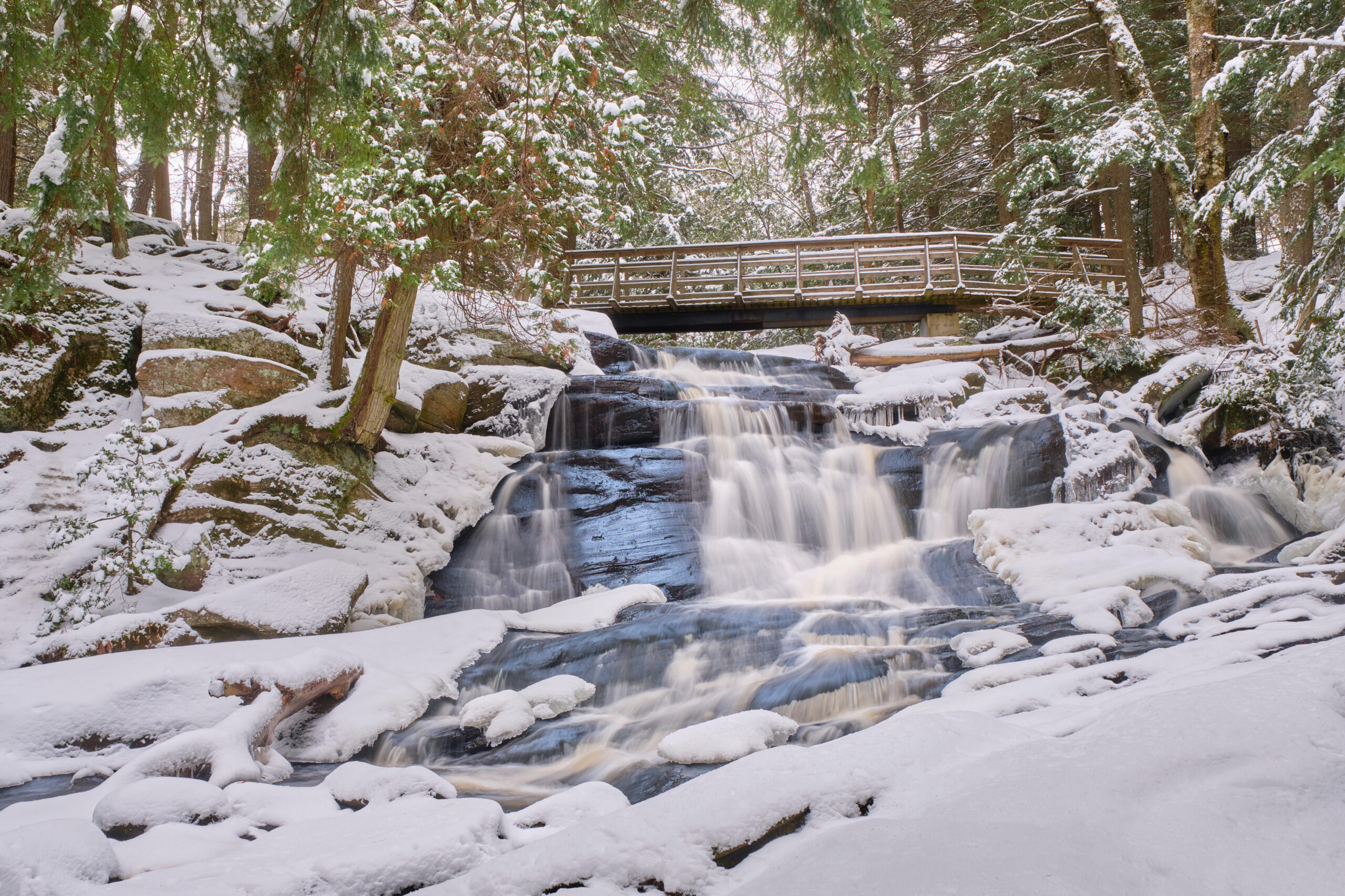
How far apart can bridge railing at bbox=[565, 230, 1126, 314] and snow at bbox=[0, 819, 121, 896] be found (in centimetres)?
1330

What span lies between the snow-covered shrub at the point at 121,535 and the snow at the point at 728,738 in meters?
4.46

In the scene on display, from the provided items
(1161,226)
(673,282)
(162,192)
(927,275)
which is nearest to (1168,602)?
(927,275)

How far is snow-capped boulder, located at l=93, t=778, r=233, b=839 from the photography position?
2.63 metres

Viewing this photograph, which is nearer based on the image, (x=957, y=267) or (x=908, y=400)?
(x=908, y=400)

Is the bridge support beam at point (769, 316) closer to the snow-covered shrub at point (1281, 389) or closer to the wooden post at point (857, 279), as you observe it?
the wooden post at point (857, 279)

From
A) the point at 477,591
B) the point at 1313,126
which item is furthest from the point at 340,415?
the point at 1313,126

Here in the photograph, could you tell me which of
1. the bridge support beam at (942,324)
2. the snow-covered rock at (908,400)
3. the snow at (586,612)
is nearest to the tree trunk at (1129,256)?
the snow-covered rock at (908,400)

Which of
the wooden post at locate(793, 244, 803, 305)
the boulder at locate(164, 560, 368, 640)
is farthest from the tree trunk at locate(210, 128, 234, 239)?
the boulder at locate(164, 560, 368, 640)

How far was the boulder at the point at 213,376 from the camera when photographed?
7.21 m

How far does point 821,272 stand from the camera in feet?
49.1

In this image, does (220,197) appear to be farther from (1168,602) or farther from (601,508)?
(1168,602)

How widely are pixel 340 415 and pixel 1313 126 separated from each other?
10033 millimetres

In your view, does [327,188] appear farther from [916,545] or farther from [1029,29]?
[1029,29]

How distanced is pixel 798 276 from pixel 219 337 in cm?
1102
